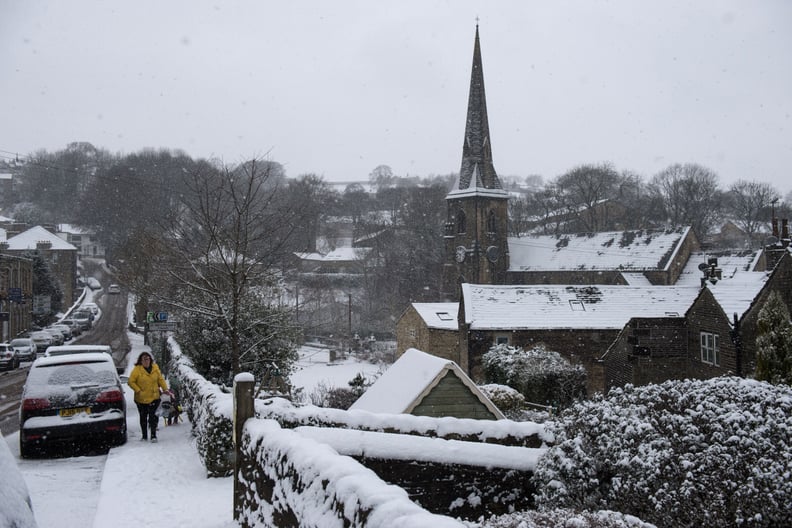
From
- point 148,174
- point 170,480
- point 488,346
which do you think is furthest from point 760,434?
point 148,174

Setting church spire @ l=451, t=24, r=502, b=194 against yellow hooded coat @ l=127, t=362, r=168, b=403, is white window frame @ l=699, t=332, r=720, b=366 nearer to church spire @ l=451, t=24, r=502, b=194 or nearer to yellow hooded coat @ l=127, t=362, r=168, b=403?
yellow hooded coat @ l=127, t=362, r=168, b=403

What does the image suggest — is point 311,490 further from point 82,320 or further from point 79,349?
point 82,320

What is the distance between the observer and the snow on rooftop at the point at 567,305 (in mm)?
32188

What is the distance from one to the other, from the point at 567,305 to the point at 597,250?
2387 cm

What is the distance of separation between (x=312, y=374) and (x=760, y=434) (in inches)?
1289

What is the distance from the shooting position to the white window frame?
2477 centimetres

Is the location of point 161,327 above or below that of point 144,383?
above

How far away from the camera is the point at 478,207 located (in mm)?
57844

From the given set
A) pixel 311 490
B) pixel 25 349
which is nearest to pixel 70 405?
pixel 311 490

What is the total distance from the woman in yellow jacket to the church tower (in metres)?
47.8

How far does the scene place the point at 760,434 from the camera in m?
5.85

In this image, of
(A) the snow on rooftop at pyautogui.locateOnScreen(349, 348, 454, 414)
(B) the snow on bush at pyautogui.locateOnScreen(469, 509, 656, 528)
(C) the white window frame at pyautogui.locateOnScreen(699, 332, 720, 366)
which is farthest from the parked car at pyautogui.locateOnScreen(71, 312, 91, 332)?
(B) the snow on bush at pyautogui.locateOnScreen(469, 509, 656, 528)

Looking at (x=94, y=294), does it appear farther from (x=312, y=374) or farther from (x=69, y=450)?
(x=69, y=450)

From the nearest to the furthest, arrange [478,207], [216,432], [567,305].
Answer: [216,432] → [567,305] → [478,207]
